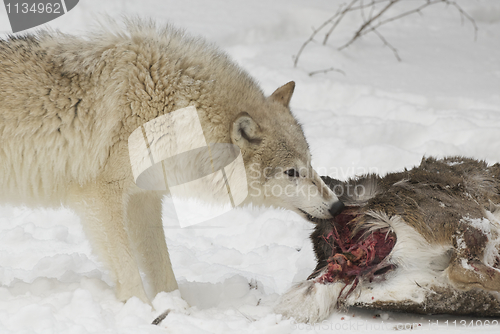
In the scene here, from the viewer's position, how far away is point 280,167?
3.18 metres

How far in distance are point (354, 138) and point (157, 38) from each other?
10.0 ft

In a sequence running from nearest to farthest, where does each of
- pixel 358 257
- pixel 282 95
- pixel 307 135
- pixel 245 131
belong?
pixel 358 257 → pixel 245 131 → pixel 282 95 → pixel 307 135

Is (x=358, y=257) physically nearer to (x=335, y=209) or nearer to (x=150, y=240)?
(x=335, y=209)

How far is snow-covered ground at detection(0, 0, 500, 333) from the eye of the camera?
2623 mm

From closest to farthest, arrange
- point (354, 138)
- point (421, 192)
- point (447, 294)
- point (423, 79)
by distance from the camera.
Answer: point (447, 294) < point (421, 192) < point (354, 138) < point (423, 79)

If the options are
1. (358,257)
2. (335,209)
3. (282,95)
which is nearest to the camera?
(358,257)

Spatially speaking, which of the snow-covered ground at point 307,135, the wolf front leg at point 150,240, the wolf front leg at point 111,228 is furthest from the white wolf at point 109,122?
the snow-covered ground at point 307,135

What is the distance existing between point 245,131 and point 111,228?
1.02 m

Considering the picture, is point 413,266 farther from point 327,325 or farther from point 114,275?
point 114,275

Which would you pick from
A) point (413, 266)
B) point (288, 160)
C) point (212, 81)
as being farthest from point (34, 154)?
point (413, 266)

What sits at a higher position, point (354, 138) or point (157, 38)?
point (157, 38)

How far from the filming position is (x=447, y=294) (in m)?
2.50

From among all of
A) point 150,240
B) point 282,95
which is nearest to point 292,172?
point 282,95

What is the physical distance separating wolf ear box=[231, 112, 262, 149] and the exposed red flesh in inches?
33.9
